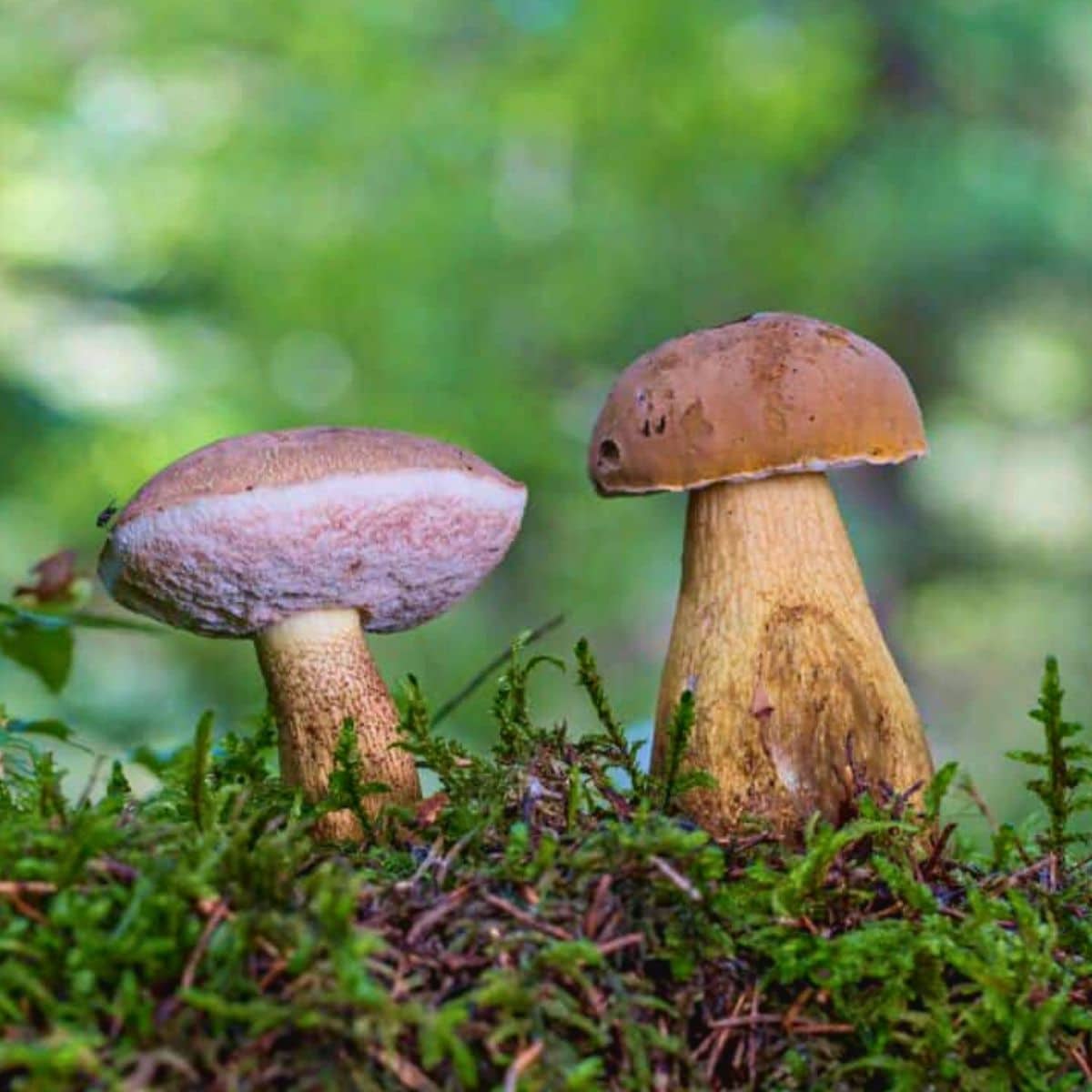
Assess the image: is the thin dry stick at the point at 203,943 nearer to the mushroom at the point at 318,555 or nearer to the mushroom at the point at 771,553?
the mushroom at the point at 318,555

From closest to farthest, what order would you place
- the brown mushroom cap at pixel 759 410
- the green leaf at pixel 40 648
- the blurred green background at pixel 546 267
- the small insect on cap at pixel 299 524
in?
the green leaf at pixel 40 648, the small insect on cap at pixel 299 524, the brown mushroom cap at pixel 759 410, the blurred green background at pixel 546 267

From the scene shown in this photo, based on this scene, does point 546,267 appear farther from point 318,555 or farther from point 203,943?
point 203,943

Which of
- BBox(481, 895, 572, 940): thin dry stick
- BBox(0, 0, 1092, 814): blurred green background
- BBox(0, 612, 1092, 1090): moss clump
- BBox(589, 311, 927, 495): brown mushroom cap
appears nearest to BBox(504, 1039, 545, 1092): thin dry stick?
BBox(0, 612, 1092, 1090): moss clump

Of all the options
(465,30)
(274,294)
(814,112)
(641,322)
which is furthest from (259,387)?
(814,112)

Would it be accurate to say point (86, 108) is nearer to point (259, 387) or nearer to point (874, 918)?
point (259, 387)

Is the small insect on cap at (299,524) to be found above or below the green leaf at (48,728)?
above

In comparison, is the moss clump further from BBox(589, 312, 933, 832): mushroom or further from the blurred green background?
the blurred green background

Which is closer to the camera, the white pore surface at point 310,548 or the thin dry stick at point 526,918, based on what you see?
the thin dry stick at point 526,918

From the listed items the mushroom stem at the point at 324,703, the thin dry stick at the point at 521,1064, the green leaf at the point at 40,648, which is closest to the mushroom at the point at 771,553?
the mushroom stem at the point at 324,703

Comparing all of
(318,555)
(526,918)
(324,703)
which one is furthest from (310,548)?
(526,918)
